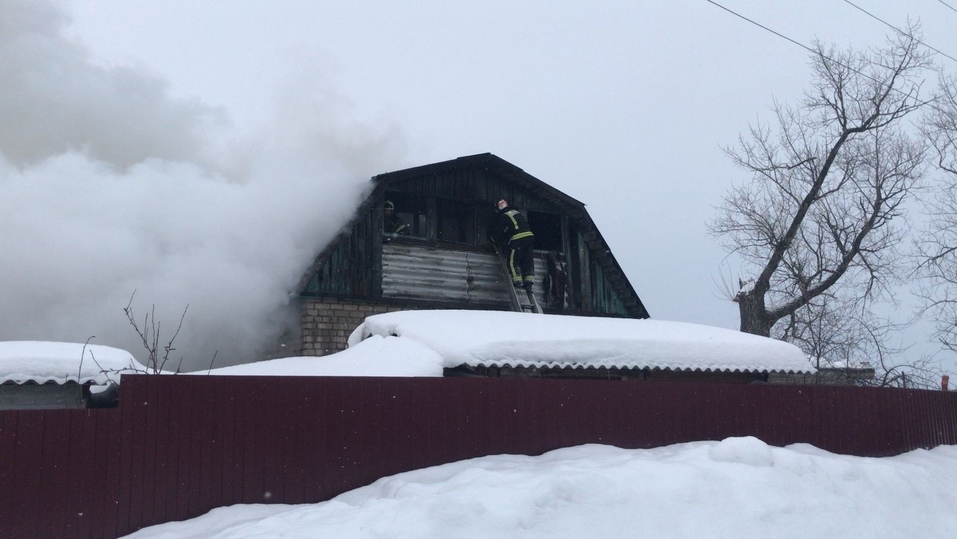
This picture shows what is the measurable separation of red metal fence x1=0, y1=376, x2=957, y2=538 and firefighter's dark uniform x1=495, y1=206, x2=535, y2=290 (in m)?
5.43

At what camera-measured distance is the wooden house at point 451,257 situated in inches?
508

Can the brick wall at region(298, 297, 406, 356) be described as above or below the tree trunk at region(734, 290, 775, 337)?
below

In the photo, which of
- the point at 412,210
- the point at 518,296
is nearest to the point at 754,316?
the point at 518,296

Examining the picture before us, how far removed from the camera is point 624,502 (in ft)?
22.3

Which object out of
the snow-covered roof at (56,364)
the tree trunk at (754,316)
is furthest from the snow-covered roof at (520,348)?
the tree trunk at (754,316)

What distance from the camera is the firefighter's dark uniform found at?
1440cm

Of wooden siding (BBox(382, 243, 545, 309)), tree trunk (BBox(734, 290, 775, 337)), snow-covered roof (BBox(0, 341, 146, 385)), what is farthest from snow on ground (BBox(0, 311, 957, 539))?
tree trunk (BBox(734, 290, 775, 337))

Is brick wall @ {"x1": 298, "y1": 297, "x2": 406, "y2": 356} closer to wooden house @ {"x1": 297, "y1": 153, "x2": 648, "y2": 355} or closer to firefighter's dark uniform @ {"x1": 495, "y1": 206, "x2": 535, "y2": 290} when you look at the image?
wooden house @ {"x1": 297, "y1": 153, "x2": 648, "y2": 355}

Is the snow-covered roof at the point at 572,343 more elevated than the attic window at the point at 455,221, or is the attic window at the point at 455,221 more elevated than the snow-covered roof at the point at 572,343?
the attic window at the point at 455,221

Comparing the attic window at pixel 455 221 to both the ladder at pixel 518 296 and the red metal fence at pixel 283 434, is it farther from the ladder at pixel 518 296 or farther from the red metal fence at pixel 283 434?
the red metal fence at pixel 283 434

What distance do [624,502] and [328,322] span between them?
23.4ft

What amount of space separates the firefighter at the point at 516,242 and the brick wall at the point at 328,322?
2971mm

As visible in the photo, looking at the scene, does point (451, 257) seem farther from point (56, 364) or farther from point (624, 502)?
point (624, 502)

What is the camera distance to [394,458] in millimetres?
7438
